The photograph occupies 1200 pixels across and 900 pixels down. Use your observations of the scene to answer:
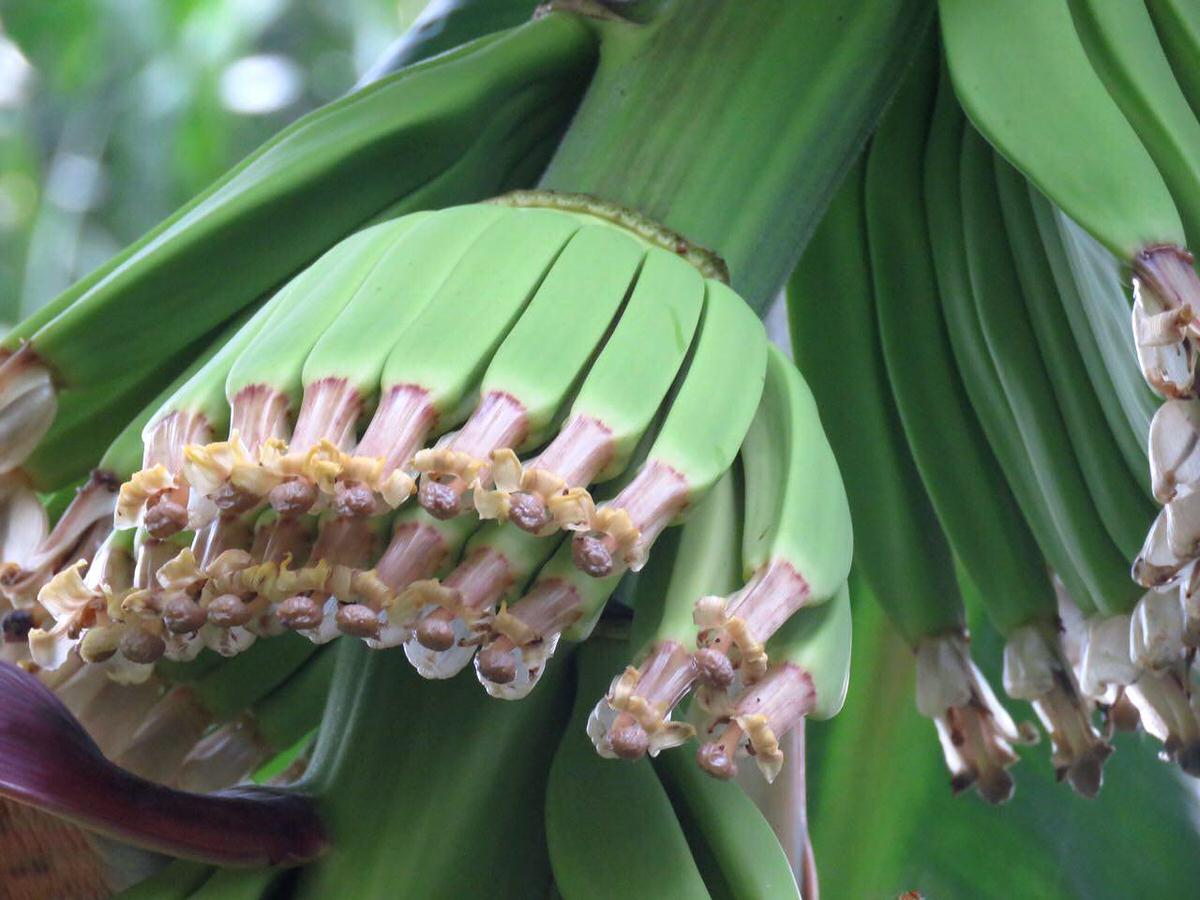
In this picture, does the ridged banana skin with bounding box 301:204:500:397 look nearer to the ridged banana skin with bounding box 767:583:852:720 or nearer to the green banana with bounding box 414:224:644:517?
the green banana with bounding box 414:224:644:517

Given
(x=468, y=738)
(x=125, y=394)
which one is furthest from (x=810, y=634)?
(x=125, y=394)

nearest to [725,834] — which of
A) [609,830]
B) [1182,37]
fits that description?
[609,830]

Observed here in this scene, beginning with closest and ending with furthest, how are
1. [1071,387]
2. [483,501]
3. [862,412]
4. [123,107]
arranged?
[483,501], [1071,387], [862,412], [123,107]

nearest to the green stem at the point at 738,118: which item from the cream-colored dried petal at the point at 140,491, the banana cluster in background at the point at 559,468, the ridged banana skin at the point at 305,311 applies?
the banana cluster in background at the point at 559,468

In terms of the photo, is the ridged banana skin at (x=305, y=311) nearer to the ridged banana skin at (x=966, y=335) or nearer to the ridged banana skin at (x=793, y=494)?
the ridged banana skin at (x=793, y=494)

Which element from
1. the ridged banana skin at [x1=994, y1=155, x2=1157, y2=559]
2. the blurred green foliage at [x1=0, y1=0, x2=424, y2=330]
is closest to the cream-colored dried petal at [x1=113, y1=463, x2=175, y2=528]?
the ridged banana skin at [x1=994, y1=155, x2=1157, y2=559]

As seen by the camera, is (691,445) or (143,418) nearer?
(691,445)

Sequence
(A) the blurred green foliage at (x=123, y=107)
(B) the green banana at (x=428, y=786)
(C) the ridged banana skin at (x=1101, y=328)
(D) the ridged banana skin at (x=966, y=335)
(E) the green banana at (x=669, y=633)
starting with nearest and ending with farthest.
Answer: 1. (E) the green banana at (x=669, y=633)
2. (B) the green banana at (x=428, y=786)
3. (C) the ridged banana skin at (x=1101, y=328)
4. (D) the ridged banana skin at (x=966, y=335)
5. (A) the blurred green foliage at (x=123, y=107)

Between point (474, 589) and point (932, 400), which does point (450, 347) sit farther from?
point (932, 400)

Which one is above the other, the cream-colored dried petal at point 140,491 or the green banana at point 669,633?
the cream-colored dried petal at point 140,491
